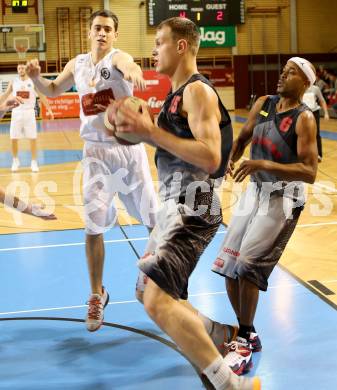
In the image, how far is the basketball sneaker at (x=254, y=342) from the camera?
4250mm

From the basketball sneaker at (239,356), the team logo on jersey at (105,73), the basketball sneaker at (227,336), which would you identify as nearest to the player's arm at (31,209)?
the team logo on jersey at (105,73)

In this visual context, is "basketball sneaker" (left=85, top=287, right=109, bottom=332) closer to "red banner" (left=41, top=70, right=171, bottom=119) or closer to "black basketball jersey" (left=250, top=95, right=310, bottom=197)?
"black basketball jersey" (left=250, top=95, right=310, bottom=197)

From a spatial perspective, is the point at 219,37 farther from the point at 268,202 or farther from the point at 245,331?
the point at 245,331

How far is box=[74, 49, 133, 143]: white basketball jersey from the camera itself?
4965 millimetres

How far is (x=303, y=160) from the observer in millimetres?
4039

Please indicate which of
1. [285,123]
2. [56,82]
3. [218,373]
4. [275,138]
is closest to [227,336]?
[218,373]

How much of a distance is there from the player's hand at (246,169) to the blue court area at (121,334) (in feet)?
4.20

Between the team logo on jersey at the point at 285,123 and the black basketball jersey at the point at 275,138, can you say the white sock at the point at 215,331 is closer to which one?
the black basketball jersey at the point at 275,138

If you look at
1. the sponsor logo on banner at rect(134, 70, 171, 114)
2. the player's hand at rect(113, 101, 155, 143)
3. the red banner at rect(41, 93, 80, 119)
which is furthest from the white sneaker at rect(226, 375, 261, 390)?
the red banner at rect(41, 93, 80, 119)

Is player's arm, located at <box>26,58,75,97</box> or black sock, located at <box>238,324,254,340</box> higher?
player's arm, located at <box>26,58,75,97</box>

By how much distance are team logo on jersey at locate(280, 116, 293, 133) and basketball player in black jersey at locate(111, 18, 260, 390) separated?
629 millimetres

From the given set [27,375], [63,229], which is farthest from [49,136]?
[27,375]

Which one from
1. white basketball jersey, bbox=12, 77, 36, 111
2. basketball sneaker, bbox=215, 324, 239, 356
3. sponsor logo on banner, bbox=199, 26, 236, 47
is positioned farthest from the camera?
sponsor logo on banner, bbox=199, 26, 236, 47

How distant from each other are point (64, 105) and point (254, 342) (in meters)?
21.6
